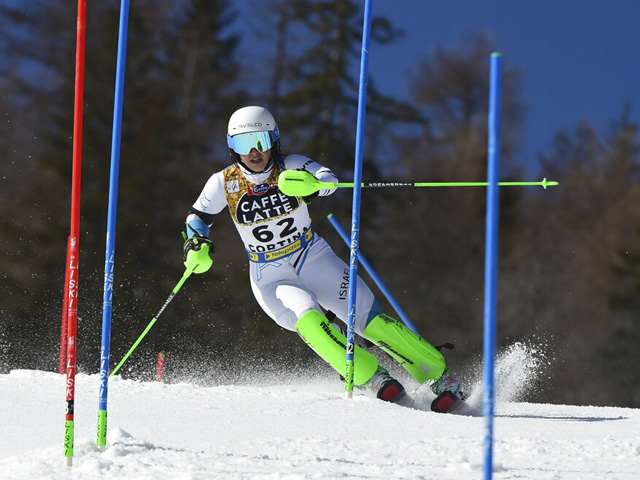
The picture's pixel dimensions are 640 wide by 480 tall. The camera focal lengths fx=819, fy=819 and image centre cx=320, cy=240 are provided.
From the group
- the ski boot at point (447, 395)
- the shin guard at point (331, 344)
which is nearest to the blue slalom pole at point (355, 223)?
the shin guard at point (331, 344)

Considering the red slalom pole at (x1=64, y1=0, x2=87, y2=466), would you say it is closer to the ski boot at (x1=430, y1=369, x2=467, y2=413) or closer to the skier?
the skier

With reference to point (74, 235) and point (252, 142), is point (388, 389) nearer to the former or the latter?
point (252, 142)

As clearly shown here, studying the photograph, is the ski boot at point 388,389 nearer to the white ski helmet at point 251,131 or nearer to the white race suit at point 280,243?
the white race suit at point 280,243

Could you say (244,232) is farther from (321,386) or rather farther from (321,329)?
(321,386)

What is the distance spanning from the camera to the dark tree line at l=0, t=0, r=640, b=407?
16.8 metres

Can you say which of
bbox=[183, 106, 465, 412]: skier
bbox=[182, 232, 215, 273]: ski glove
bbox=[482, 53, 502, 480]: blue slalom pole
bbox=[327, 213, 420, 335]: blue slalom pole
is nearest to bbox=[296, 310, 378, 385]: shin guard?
bbox=[183, 106, 465, 412]: skier

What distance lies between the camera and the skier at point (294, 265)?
4547 mm

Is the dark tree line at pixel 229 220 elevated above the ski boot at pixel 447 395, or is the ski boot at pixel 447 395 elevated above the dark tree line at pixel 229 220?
the dark tree line at pixel 229 220

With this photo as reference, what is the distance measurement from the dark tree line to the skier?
10.6m

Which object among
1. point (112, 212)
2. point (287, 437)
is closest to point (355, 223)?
point (287, 437)

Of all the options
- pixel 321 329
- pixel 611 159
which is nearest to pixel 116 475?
pixel 321 329

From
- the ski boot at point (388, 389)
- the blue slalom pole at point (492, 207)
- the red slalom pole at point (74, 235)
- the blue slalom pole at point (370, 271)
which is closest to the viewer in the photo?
the blue slalom pole at point (492, 207)

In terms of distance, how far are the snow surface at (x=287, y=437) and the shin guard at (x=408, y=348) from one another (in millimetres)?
189

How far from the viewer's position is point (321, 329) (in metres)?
4.52
